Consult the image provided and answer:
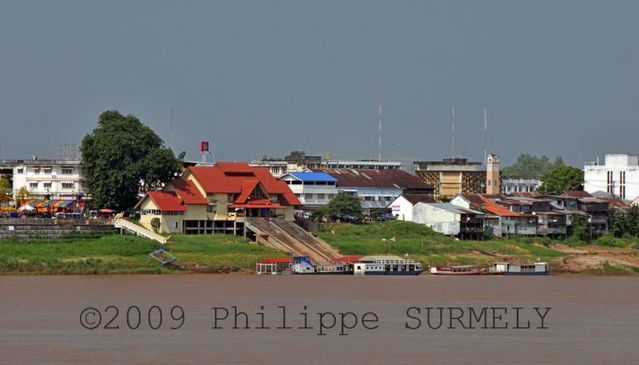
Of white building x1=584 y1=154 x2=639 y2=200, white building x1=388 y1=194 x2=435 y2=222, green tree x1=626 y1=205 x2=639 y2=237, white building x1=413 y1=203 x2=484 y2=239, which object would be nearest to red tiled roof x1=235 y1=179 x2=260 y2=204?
white building x1=413 y1=203 x2=484 y2=239

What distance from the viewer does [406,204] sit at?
271 ft

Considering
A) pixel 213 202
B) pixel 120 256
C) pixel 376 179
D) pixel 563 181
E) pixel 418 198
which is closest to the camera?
pixel 120 256

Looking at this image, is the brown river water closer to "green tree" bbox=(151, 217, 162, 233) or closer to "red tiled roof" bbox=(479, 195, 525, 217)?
"green tree" bbox=(151, 217, 162, 233)

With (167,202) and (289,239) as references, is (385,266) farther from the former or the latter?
(167,202)

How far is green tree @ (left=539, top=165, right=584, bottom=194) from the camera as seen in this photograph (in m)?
102

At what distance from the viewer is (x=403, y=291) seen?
55.2m

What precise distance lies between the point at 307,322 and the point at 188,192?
1169 inches

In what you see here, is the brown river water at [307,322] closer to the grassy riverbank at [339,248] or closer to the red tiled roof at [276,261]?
the grassy riverbank at [339,248]

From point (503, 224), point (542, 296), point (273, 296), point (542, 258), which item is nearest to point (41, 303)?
point (273, 296)

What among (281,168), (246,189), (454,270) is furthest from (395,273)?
(281,168)

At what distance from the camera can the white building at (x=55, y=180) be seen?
8294 cm

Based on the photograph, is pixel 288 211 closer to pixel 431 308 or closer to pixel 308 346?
pixel 431 308

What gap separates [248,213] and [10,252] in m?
15.1

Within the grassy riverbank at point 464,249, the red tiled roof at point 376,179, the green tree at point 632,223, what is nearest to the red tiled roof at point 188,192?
the grassy riverbank at point 464,249
